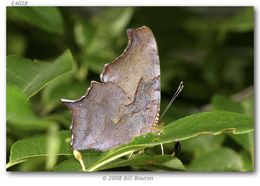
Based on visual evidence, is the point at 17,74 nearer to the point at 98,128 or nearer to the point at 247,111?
the point at 98,128

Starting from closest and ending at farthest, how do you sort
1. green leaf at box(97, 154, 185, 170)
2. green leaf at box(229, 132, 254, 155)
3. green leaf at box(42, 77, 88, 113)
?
green leaf at box(97, 154, 185, 170) < green leaf at box(229, 132, 254, 155) < green leaf at box(42, 77, 88, 113)

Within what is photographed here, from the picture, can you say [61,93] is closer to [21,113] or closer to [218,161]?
[218,161]

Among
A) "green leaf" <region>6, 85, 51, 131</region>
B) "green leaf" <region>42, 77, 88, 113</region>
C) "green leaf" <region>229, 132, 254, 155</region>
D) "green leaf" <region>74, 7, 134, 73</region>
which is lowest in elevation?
"green leaf" <region>6, 85, 51, 131</region>

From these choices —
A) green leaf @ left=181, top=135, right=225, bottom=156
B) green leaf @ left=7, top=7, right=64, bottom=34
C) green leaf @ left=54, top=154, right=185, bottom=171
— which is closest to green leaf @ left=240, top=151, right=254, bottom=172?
green leaf @ left=181, top=135, right=225, bottom=156

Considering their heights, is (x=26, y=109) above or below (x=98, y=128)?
below

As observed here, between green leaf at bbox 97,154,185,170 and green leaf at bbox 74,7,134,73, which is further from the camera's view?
green leaf at bbox 74,7,134,73

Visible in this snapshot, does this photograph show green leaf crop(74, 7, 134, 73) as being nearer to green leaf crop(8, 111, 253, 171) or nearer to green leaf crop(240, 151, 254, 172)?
green leaf crop(240, 151, 254, 172)

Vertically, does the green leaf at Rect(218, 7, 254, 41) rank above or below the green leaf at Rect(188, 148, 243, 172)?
above
